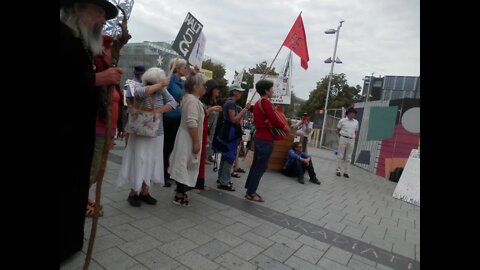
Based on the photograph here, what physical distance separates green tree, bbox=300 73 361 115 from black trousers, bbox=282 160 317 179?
31.1 m

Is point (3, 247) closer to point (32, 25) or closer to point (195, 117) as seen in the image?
point (32, 25)

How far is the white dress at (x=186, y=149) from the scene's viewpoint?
3.85 m

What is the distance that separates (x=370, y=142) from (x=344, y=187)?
4747 mm

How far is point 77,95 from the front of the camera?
2084 mm

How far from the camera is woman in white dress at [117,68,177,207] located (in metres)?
3.65

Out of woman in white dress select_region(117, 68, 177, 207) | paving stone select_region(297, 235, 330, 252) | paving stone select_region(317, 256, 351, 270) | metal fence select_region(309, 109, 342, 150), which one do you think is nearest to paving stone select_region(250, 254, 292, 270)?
paving stone select_region(317, 256, 351, 270)

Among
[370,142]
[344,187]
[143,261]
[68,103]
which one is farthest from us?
[370,142]

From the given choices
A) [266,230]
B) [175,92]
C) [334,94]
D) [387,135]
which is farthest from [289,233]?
[334,94]

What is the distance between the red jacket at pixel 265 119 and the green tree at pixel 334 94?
33.8 metres

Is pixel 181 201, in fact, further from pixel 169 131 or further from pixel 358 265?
pixel 358 265

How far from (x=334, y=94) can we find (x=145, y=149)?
3639cm

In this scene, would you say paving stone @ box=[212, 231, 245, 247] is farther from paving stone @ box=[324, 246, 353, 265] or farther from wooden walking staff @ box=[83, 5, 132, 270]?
wooden walking staff @ box=[83, 5, 132, 270]
